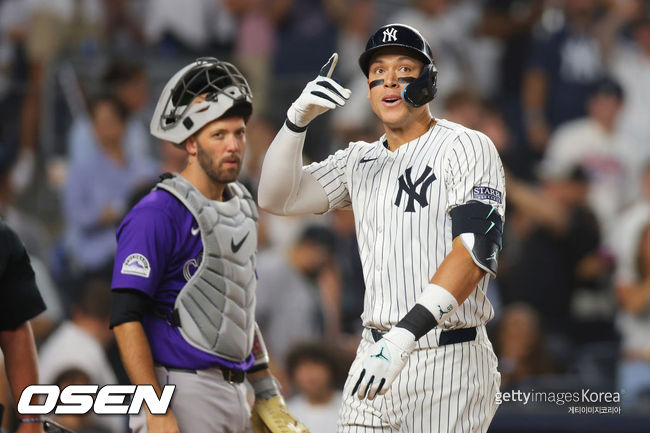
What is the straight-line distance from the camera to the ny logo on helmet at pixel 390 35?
382 centimetres

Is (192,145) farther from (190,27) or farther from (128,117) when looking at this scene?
(190,27)

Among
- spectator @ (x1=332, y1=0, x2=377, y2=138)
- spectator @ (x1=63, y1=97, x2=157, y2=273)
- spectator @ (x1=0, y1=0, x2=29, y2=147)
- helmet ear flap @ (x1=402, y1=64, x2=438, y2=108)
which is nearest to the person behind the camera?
helmet ear flap @ (x1=402, y1=64, x2=438, y2=108)

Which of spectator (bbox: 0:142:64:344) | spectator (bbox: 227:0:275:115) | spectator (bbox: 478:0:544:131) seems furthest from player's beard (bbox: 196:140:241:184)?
spectator (bbox: 478:0:544:131)

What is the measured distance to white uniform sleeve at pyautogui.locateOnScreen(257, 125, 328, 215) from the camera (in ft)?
13.0

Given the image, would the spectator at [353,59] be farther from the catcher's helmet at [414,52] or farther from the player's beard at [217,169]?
the catcher's helmet at [414,52]

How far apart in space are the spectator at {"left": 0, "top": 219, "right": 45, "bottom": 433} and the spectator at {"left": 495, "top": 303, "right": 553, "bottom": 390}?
12.3 feet

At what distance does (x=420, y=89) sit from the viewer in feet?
12.4

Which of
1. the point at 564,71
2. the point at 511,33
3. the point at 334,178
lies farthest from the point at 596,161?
the point at 334,178

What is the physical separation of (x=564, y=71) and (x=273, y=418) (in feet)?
17.8

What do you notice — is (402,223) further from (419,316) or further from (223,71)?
(223,71)

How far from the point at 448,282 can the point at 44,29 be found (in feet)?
21.8

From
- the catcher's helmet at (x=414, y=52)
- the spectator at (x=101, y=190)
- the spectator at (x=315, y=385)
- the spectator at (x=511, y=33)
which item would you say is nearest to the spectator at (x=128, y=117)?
the spectator at (x=101, y=190)

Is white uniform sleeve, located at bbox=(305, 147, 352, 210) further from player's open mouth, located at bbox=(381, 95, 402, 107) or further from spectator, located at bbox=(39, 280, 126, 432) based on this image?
spectator, located at bbox=(39, 280, 126, 432)

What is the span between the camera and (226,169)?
4.04 metres
